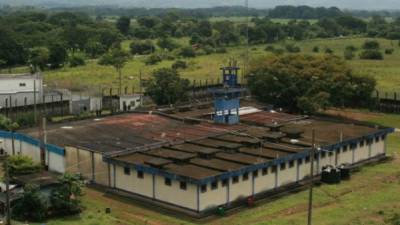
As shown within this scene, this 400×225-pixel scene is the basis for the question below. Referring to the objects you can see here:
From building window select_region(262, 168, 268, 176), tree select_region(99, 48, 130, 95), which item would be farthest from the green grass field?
building window select_region(262, 168, 268, 176)

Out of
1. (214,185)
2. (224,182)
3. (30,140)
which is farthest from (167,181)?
(30,140)

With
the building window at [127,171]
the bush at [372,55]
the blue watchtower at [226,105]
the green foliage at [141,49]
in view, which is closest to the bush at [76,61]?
the green foliage at [141,49]

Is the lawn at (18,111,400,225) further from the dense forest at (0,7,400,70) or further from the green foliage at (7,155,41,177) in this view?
the dense forest at (0,7,400,70)

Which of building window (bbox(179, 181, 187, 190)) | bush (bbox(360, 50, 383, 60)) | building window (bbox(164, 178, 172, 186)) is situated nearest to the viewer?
building window (bbox(179, 181, 187, 190))

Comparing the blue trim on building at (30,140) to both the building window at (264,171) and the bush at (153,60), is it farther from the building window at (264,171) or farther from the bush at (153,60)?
the bush at (153,60)

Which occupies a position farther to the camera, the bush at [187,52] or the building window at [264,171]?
the bush at [187,52]

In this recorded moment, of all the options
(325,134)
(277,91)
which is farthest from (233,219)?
(277,91)
